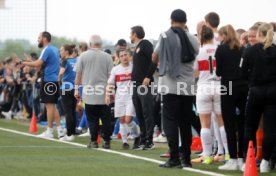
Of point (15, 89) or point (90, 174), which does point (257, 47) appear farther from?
point (15, 89)

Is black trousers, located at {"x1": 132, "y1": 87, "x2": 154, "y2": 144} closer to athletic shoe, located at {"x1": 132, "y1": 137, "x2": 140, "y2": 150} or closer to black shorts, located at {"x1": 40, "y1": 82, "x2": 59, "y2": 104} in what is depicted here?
athletic shoe, located at {"x1": 132, "y1": 137, "x2": 140, "y2": 150}

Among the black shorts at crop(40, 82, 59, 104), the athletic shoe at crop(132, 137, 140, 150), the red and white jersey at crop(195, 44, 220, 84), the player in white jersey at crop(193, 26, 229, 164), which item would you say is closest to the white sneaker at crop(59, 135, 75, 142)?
the black shorts at crop(40, 82, 59, 104)

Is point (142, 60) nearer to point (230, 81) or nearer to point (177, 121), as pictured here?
point (177, 121)

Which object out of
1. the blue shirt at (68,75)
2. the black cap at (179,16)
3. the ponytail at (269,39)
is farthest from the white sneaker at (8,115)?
the ponytail at (269,39)

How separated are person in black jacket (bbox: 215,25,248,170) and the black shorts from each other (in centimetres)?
698

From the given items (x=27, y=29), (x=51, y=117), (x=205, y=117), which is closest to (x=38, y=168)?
(x=205, y=117)

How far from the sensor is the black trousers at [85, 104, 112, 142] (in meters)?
17.7

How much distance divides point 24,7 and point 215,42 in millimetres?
22779

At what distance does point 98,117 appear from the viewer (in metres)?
17.9

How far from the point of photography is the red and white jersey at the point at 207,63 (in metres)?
14.4

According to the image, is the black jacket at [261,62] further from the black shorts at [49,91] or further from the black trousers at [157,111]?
the black trousers at [157,111]

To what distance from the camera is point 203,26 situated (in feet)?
47.4

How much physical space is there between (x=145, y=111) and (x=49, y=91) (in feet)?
10.4

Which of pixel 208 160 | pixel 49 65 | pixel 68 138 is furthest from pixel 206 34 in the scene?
pixel 49 65
